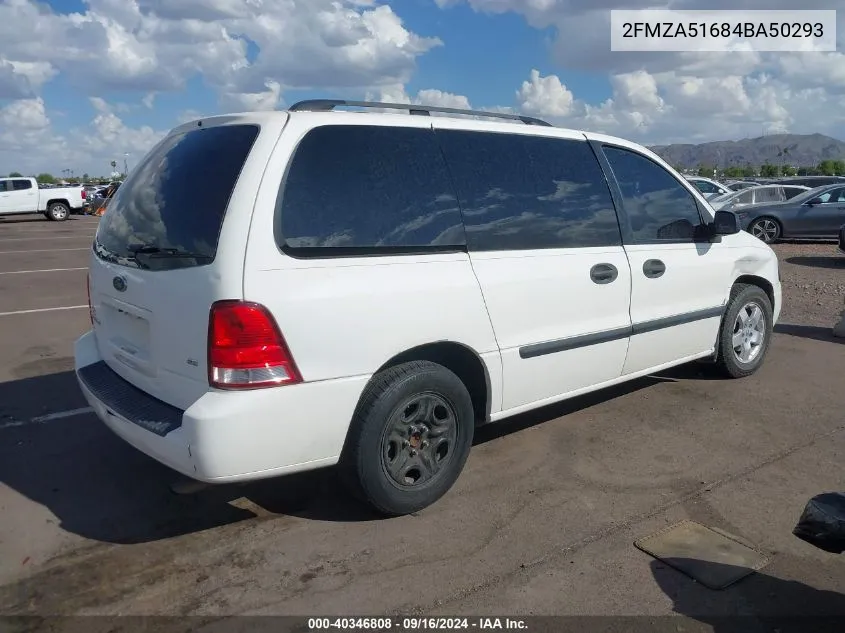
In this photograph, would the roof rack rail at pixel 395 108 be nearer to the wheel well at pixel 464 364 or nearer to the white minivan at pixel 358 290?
the white minivan at pixel 358 290

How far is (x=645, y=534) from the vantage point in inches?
135

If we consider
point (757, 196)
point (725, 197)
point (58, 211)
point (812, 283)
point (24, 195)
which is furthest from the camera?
point (58, 211)

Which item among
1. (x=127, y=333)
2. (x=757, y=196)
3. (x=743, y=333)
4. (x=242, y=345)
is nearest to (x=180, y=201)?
(x=127, y=333)

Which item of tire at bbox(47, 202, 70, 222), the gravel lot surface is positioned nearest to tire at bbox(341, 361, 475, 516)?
the gravel lot surface

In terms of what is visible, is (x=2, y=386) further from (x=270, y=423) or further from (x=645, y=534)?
(x=645, y=534)

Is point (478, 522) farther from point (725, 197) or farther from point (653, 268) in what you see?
point (725, 197)

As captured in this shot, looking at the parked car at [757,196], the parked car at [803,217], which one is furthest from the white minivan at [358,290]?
the parked car at [757,196]

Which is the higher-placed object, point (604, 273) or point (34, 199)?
point (34, 199)

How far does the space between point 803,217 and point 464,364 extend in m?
14.9

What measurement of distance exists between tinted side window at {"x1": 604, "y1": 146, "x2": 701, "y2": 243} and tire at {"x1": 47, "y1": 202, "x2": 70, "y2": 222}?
1201 inches

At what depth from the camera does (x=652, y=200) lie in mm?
4863

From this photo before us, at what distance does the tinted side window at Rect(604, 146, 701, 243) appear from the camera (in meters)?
4.68

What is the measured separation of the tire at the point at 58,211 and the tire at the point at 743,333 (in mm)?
30580

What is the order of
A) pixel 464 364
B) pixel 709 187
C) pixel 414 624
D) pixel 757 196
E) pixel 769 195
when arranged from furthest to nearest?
pixel 709 187, pixel 769 195, pixel 757 196, pixel 464 364, pixel 414 624
